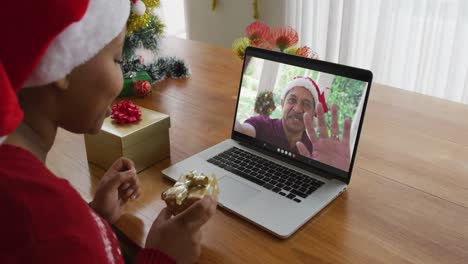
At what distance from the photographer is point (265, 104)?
3.36ft

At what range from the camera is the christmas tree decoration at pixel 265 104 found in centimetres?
101

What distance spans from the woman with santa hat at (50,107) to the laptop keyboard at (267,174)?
0.92 feet

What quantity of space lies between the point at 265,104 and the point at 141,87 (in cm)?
52

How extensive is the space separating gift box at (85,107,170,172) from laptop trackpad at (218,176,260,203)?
0.19 m

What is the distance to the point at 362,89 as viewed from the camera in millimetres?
890

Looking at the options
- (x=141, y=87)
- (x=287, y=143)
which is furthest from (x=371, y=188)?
(x=141, y=87)

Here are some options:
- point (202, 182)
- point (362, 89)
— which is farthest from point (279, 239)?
point (362, 89)

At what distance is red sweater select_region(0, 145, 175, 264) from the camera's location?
0.53 m

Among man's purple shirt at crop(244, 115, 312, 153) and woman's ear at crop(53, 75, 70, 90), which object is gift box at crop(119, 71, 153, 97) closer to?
man's purple shirt at crop(244, 115, 312, 153)

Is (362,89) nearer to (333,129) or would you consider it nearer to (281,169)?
(333,129)

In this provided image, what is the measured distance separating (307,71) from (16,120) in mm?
605

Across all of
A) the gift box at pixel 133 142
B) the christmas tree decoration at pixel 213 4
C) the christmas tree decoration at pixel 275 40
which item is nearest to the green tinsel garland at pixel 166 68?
the christmas tree decoration at pixel 275 40

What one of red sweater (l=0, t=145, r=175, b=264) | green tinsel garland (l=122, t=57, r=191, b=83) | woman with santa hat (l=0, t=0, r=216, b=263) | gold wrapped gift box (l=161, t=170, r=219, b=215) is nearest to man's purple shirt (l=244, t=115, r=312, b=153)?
gold wrapped gift box (l=161, t=170, r=219, b=215)

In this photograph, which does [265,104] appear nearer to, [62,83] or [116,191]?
[116,191]
